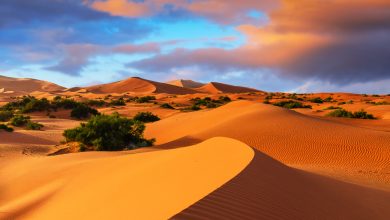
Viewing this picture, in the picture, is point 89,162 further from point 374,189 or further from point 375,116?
point 375,116

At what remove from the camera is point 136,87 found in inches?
3580

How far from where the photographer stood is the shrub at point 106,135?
17.6 m

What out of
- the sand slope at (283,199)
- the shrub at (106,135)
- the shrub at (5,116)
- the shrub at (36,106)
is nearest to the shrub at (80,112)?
the shrub at (36,106)

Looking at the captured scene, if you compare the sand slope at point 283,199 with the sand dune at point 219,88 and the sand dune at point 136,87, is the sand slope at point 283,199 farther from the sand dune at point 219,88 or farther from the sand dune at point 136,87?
the sand dune at point 219,88

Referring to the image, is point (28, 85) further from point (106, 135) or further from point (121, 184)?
point (121, 184)

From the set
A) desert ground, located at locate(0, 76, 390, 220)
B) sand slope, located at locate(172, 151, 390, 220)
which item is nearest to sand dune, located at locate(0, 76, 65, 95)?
desert ground, located at locate(0, 76, 390, 220)

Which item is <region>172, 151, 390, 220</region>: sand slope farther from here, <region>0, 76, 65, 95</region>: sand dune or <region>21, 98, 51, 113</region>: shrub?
<region>0, 76, 65, 95</region>: sand dune

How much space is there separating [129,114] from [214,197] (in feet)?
103

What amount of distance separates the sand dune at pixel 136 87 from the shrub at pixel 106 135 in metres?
65.4

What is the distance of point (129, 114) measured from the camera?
3609 centimetres

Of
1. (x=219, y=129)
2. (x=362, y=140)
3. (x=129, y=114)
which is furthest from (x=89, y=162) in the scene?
(x=129, y=114)

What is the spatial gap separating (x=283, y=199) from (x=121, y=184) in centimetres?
324

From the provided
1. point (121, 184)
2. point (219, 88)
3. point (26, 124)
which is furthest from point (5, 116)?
point (219, 88)

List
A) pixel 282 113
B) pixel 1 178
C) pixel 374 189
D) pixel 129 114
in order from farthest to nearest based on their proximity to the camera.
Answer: pixel 129 114
pixel 282 113
pixel 1 178
pixel 374 189
